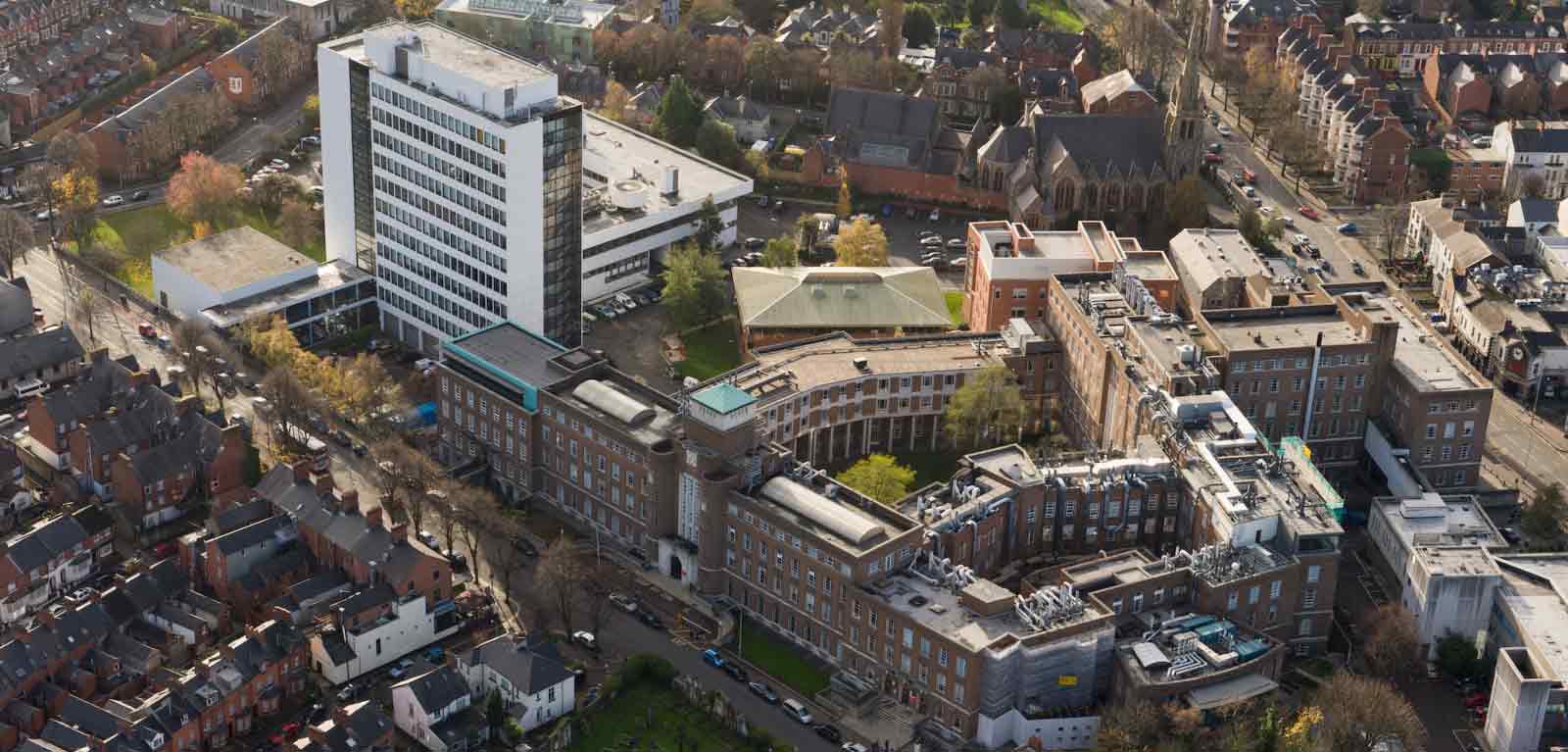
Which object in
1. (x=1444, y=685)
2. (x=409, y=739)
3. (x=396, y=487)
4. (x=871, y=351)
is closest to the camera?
(x=409, y=739)

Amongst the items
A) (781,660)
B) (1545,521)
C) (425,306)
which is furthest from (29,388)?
(1545,521)

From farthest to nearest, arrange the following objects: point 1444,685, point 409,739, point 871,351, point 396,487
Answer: point 871,351 < point 396,487 < point 1444,685 < point 409,739

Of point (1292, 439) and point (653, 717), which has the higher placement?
point (1292, 439)

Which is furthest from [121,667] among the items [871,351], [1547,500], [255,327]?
[1547,500]

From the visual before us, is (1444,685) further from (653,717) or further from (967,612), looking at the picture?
(653,717)

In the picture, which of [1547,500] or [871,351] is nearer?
[1547,500]

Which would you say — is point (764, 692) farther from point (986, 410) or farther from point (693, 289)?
point (693, 289)
